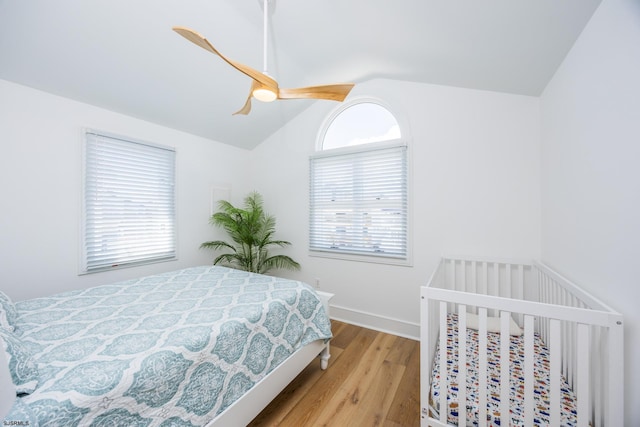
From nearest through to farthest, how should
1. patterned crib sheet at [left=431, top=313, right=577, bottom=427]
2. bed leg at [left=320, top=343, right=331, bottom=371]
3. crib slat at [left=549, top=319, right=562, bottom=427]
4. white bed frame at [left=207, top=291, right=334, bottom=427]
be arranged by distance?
crib slat at [left=549, top=319, right=562, bottom=427] < patterned crib sheet at [left=431, top=313, right=577, bottom=427] < white bed frame at [left=207, top=291, right=334, bottom=427] < bed leg at [left=320, top=343, right=331, bottom=371]

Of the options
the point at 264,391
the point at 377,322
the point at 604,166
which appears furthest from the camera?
the point at 377,322

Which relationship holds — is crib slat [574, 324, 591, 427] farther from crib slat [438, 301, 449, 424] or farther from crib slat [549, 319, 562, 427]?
crib slat [438, 301, 449, 424]

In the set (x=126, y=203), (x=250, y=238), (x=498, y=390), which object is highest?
(x=126, y=203)

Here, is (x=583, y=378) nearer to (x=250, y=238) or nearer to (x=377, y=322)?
(x=377, y=322)

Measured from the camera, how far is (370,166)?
2785mm

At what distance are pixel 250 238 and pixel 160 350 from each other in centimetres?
215

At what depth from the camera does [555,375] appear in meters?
0.99

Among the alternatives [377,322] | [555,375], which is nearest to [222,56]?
[555,375]

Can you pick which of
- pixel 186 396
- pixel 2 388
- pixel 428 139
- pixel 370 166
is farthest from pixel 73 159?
pixel 428 139

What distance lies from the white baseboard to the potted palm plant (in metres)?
0.81

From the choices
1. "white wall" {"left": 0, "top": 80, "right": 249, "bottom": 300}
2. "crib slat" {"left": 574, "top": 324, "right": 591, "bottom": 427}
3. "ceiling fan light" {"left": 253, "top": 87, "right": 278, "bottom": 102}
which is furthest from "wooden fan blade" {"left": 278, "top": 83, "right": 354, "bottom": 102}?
"white wall" {"left": 0, "top": 80, "right": 249, "bottom": 300}

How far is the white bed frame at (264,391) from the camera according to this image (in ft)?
3.98

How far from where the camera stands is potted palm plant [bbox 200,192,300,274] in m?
3.15

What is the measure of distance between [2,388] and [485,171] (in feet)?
9.36
